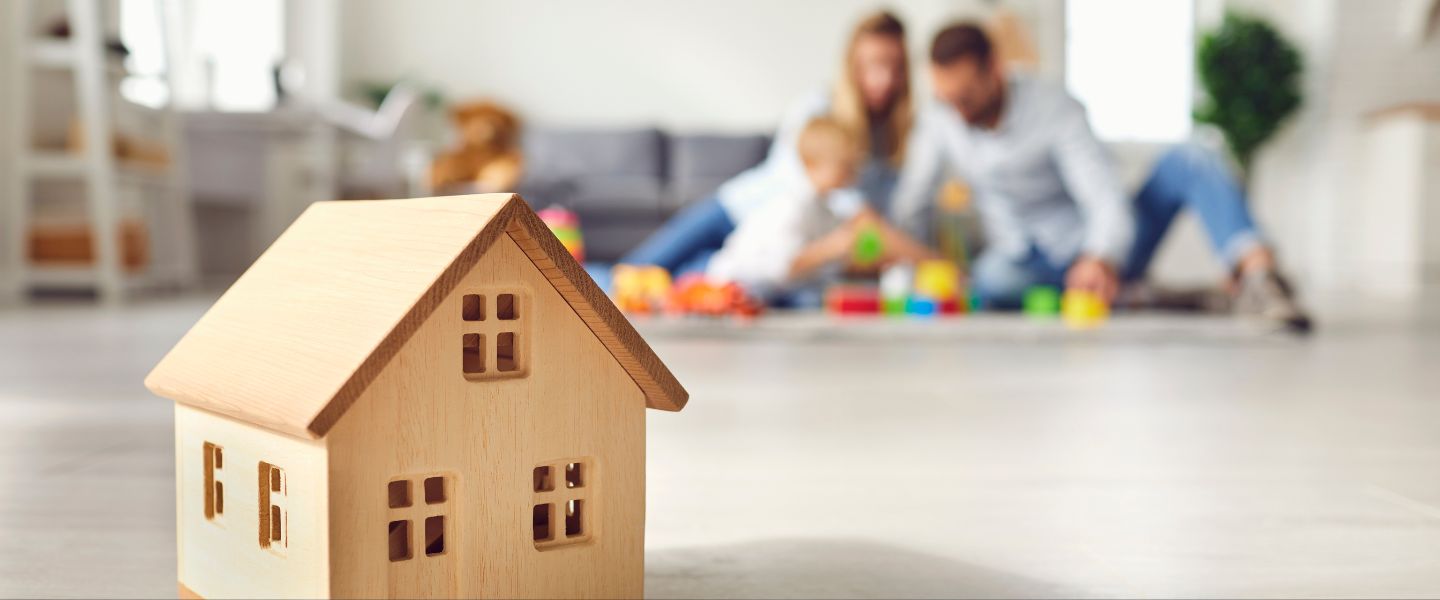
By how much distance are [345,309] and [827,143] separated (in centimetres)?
293

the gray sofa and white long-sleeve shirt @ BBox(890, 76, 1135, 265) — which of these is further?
the gray sofa

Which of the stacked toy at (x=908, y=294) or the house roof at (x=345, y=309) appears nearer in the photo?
the house roof at (x=345, y=309)

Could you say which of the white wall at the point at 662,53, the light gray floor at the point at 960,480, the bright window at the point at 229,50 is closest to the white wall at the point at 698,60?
the white wall at the point at 662,53

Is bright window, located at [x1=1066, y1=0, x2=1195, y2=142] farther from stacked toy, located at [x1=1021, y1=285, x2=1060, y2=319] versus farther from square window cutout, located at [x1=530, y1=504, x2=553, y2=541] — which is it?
square window cutout, located at [x1=530, y1=504, x2=553, y2=541]

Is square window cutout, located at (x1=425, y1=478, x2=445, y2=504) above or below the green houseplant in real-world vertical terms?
below

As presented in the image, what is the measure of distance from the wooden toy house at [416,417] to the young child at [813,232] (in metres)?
2.73

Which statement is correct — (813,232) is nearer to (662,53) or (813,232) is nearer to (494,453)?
(494,453)

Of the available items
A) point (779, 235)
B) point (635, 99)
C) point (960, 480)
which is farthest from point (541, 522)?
Result: point (635, 99)

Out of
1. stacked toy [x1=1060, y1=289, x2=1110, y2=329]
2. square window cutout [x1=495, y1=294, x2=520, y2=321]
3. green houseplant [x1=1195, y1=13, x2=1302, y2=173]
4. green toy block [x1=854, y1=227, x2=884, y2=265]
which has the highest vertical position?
green houseplant [x1=1195, y1=13, x2=1302, y2=173]

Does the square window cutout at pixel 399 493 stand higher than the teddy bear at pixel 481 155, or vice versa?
the teddy bear at pixel 481 155

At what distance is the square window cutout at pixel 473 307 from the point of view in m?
0.46

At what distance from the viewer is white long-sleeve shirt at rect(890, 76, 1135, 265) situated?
3.06m

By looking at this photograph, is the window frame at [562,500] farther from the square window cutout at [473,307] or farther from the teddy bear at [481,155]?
the teddy bear at [481,155]

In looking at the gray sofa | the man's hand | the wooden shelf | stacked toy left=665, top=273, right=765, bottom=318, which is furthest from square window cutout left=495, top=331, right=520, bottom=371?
the gray sofa
